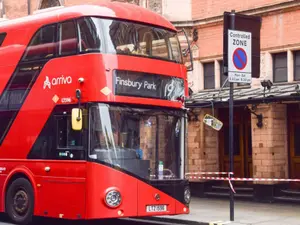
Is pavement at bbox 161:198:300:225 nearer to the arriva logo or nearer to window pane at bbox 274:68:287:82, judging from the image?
window pane at bbox 274:68:287:82

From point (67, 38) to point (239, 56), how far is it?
14.3ft

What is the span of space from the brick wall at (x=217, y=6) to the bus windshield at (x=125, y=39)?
6.66m

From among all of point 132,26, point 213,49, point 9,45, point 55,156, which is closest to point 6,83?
point 9,45

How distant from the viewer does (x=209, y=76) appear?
2267cm

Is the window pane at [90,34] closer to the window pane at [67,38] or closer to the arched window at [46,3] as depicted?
the window pane at [67,38]

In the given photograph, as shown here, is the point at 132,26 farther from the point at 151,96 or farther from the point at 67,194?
the point at 67,194

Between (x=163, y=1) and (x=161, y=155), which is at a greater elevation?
(x=163, y=1)

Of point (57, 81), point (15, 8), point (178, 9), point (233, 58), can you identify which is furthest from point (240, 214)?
point (15, 8)

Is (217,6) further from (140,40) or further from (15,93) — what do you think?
(15,93)

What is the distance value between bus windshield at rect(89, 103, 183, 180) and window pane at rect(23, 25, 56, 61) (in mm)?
2126

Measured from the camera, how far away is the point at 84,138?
43.6ft

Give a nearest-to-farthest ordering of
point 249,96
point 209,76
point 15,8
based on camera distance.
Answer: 1. point 249,96
2. point 209,76
3. point 15,8

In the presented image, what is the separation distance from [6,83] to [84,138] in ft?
11.1

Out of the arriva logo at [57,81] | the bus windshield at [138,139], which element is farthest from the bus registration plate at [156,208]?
the arriva logo at [57,81]
